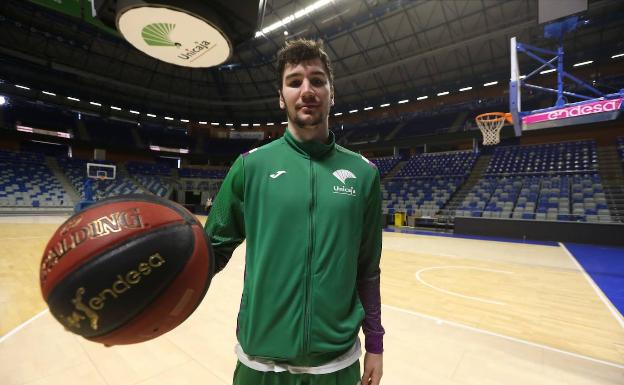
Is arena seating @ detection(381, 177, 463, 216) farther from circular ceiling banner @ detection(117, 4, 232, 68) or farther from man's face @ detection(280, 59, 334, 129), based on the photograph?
man's face @ detection(280, 59, 334, 129)

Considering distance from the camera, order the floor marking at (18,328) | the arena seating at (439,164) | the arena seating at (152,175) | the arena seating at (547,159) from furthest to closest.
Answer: the arena seating at (152,175) < the arena seating at (439,164) < the arena seating at (547,159) < the floor marking at (18,328)

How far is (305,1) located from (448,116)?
13.2 m

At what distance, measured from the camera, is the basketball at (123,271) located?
815mm

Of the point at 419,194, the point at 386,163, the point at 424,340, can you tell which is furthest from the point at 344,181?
the point at 386,163

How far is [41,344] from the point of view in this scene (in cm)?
253

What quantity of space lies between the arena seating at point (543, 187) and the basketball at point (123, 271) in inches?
523

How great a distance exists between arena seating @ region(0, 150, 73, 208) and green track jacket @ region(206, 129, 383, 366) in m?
21.0

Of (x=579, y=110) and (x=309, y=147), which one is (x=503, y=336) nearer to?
(x=309, y=147)

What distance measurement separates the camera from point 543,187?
499 inches

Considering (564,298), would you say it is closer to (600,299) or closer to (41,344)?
(600,299)

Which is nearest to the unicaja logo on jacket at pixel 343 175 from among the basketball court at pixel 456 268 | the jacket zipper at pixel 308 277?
the jacket zipper at pixel 308 277

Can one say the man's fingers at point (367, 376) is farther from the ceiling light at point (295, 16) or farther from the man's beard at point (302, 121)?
the ceiling light at point (295, 16)

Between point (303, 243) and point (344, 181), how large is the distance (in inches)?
11.0

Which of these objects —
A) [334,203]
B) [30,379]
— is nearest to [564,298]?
[334,203]
